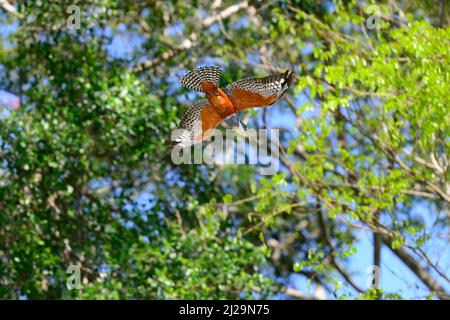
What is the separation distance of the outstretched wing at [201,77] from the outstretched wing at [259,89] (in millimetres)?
106

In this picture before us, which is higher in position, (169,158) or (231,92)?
(169,158)

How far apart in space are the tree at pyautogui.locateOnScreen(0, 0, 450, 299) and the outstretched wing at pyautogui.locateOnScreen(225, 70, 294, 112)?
319cm

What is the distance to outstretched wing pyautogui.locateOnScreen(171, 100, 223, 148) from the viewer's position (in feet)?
23.6

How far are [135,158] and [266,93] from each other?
5.57 meters

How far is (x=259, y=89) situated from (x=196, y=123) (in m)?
0.52

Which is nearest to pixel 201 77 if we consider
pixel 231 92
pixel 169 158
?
pixel 231 92

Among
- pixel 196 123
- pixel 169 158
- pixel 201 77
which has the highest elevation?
pixel 169 158

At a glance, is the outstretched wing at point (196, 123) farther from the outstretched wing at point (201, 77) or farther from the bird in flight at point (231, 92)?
the outstretched wing at point (201, 77)

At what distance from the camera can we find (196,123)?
7.36m

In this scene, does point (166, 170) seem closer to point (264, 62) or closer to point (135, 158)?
point (135, 158)

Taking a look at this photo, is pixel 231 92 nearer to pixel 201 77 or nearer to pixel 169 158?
pixel 201 77

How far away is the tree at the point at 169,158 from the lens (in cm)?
1093

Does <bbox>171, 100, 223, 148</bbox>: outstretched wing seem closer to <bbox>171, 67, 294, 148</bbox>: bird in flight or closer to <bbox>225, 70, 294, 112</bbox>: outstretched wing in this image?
<bbox>171, 67, 294, 148</bbox>: bird in flight
